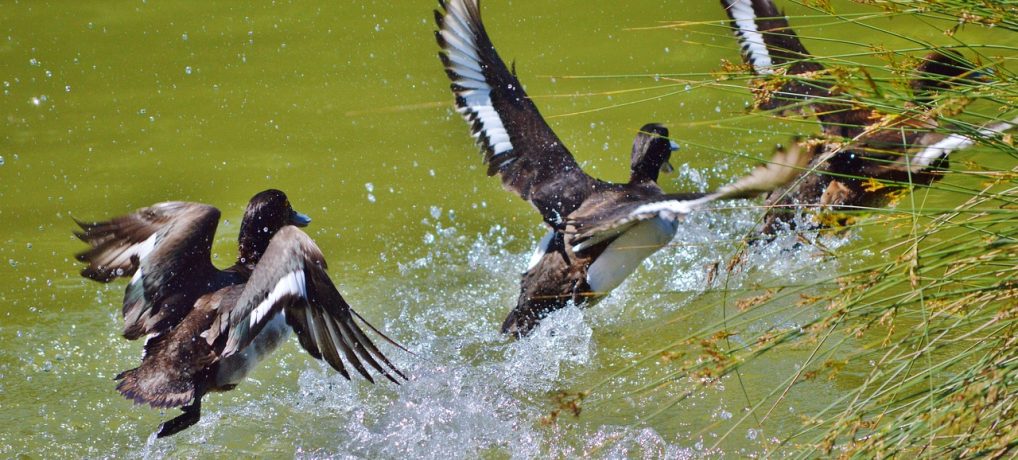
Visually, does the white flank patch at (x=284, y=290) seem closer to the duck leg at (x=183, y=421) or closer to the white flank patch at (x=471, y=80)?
the duck leg at (x=183, y=421)

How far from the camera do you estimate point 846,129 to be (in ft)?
17.0

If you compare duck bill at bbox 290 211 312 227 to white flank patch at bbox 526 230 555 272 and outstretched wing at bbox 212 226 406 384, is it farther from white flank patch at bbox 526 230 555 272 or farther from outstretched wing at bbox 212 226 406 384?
white flank patch at bbox 526 230 555 272

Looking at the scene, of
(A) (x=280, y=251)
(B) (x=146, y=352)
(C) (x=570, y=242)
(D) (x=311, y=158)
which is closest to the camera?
(A) (x=280, y=251)

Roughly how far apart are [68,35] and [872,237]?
242 inches

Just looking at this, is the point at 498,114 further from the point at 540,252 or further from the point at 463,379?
the point at 463,379

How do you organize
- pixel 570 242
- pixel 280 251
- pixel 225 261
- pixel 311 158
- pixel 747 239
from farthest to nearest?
pixel 311 158 → pixel 225 261 → pixel 570 242 → pixel 280 251 → pixel 747 239

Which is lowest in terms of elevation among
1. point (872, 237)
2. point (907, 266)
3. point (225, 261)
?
point (872, 237)

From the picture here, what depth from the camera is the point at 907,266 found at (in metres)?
2.21

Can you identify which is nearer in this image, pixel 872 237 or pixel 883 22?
pixel 872 237

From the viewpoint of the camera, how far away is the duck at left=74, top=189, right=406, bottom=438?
12.2 ft

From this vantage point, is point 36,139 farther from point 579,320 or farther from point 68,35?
point 579,320

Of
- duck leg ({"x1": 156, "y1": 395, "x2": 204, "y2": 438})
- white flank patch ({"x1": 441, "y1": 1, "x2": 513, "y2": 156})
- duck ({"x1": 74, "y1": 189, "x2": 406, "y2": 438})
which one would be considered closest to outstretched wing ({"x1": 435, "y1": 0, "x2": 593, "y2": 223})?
white flank patch ({"x1": 441, "y1": 1, "x2": 513, "y2": 156})

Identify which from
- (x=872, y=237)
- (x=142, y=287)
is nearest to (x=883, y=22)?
(x=872, y=237)

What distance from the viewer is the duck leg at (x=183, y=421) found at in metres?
3.99
